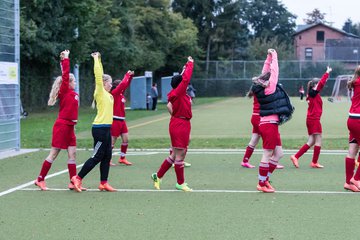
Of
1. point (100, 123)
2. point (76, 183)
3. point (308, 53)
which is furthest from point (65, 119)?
point (308, 53)

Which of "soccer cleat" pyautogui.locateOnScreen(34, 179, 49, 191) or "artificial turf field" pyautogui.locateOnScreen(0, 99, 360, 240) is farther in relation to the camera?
"soccer cleat" pyautogui.locateOnScreen(34, 179, 49, 191)

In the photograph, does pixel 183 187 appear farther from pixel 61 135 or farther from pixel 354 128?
pixel 354 128

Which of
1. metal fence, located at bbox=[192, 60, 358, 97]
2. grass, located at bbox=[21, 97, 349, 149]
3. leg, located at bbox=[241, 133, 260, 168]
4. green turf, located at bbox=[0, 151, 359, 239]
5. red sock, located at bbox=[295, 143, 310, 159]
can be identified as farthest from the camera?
metal fence, located at bbox=[192, 60, 358, 97]

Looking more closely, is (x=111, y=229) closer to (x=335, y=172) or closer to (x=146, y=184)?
(x=146, y=184)

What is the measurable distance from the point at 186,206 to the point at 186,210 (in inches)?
10.2

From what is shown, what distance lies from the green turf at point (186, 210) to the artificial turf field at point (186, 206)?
0.01 metres

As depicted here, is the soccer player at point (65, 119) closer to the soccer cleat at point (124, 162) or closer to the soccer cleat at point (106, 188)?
the soccer cleat at point (106, 188)

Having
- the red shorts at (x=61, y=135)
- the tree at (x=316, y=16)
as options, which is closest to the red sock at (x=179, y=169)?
the red shorts at (x=61, y=135)

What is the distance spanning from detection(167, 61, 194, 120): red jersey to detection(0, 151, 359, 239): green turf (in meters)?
1.27

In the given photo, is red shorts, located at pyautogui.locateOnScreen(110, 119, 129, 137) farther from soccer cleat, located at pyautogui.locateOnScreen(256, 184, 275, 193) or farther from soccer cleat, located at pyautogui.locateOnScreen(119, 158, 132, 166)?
soccer cleat, located at pyautogui.locateOnScreen(256, 184, 275, 193)

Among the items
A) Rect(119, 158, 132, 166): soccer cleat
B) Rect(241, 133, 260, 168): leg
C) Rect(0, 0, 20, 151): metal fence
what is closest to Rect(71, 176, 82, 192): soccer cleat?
Rect(119, 158, 132, 166): soccer cleat

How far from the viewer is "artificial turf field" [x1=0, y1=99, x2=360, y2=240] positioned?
21.6ft

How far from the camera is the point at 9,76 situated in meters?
14.4

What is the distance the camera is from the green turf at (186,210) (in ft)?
21.5
